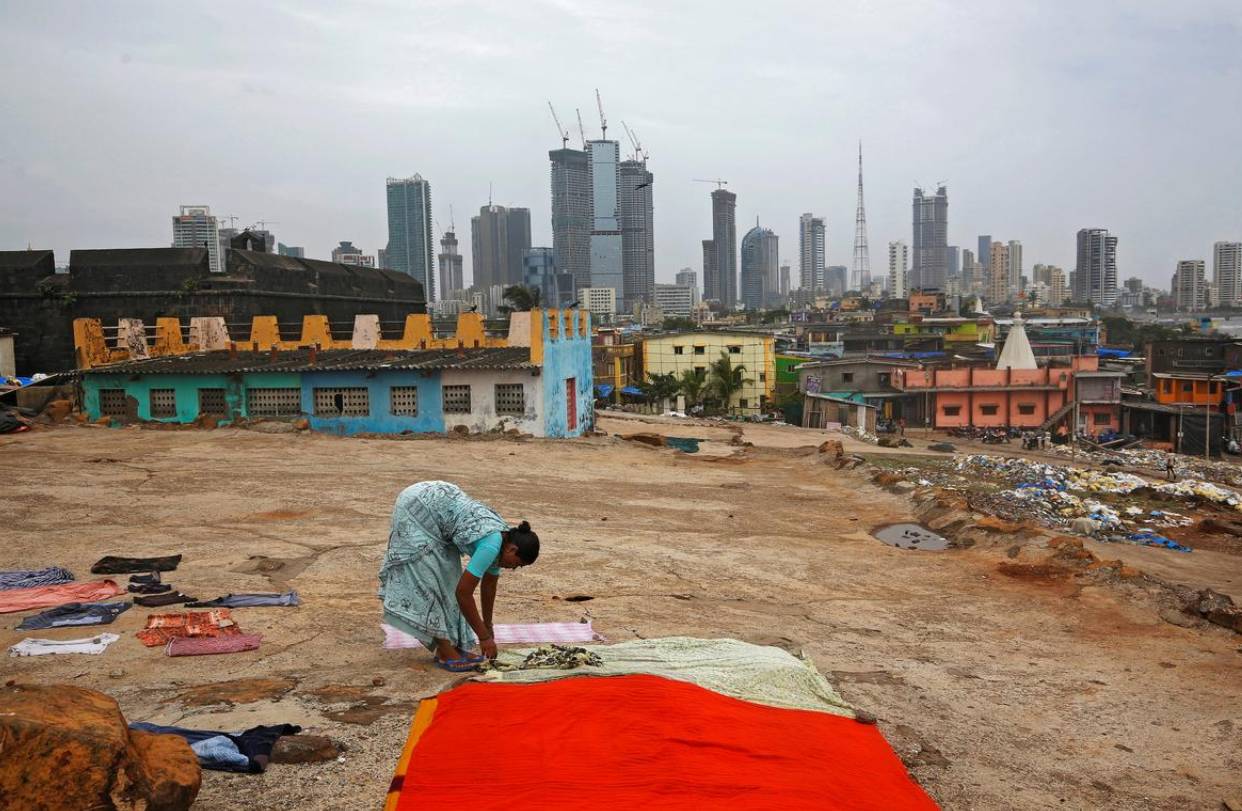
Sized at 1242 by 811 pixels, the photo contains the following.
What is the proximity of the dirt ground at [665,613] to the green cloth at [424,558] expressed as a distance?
0.34m

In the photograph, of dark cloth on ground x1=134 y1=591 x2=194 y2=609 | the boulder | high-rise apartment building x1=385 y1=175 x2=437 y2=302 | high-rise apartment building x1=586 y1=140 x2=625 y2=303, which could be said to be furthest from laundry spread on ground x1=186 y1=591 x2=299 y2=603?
high-rise apartment building x1=586 y1=140 x2=625 y2=303

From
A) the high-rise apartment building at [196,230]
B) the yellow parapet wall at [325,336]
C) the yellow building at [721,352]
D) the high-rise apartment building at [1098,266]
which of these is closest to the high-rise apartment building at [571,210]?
the high-rise apartment building at [1098,266]

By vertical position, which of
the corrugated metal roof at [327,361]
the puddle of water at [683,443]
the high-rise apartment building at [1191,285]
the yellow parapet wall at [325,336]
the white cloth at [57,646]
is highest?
the high-rise apartment building at [1191,285]

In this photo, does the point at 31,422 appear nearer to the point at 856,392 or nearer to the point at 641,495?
the point at 641,495

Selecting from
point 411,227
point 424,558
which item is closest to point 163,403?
point 424,558

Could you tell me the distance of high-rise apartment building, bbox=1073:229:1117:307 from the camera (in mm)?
184250

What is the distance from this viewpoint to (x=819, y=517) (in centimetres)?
1532

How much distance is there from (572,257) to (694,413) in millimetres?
142148

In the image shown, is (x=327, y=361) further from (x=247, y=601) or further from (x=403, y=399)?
(x=247, y=601)

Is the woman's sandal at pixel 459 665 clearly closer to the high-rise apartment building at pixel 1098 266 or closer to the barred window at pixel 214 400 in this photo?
the barred window at pixel 214 400

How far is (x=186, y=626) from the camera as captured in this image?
6914 millimetres

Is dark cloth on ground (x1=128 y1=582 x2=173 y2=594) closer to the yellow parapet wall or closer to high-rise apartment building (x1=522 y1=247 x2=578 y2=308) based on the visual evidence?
the yellow parapet wall

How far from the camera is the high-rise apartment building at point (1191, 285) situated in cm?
19388

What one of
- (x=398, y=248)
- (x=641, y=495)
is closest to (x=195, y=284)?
(x=641, y=495)
